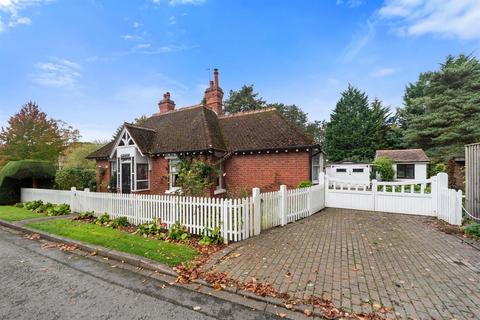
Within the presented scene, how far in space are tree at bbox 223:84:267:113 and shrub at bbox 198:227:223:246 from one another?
3503 centimetres

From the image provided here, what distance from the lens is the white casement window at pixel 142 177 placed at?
13914 mm

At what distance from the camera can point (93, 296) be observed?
377 centimetres

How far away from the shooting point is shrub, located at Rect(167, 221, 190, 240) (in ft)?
21.9

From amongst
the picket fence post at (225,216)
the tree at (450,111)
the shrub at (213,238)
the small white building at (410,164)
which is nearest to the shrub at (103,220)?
the shrub at (213,238)

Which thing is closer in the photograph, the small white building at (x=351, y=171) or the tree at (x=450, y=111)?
the small white building at (x=351, y=171)

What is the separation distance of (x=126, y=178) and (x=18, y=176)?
6.61 metres

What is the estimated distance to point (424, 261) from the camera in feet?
15.5

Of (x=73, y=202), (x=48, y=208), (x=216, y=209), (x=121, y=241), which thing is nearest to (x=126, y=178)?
(x=73, y=202)

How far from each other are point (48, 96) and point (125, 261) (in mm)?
17440

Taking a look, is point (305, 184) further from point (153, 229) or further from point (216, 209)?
point (153, 229)

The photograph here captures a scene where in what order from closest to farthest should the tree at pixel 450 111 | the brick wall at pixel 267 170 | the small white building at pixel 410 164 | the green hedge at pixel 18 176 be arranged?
the brick wall at pixel 267 170
the green hedge at pixel 18 176
the small white building at pixel 410 164
the tree at pixel 450 111

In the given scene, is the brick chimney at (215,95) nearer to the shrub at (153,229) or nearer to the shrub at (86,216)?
the shrub at (86,216)

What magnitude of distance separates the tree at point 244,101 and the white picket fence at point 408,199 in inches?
1206

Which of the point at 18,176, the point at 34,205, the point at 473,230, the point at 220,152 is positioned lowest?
the point at 34,205
